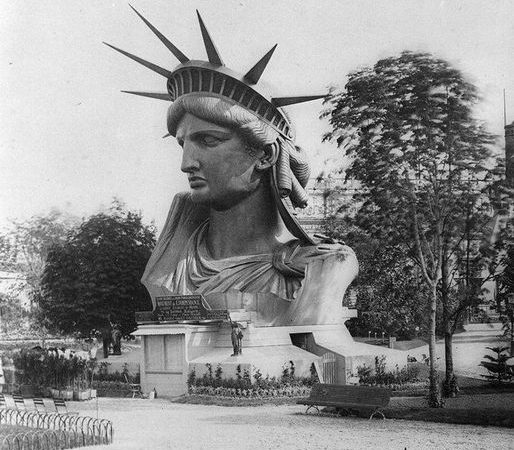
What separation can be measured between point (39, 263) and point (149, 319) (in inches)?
1134

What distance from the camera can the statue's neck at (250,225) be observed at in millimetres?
26094

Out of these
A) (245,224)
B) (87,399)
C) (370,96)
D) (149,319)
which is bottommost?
(87,399)

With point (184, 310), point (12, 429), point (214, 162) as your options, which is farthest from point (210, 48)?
point (12, 429)

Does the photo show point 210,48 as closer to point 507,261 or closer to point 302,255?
point 302,255

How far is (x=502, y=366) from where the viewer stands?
24.3 m

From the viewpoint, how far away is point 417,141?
59.5 ft

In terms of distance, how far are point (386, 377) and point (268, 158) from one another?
8231 mm

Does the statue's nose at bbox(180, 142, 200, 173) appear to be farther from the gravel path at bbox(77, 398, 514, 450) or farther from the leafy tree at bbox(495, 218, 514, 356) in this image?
the leafy tree at bbox(495, 218, 514, 356)

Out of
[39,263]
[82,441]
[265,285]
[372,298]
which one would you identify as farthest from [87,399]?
[39,263]

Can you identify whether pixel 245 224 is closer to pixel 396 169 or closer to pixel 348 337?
pixel 348 337

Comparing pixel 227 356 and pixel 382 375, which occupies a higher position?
pixel 227 356

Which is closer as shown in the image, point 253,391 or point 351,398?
point 351,398

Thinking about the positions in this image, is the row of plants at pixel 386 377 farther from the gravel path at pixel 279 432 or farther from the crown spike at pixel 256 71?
the crown spike at pixel 256 71

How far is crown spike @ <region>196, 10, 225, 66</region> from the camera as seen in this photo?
22.0 meters
